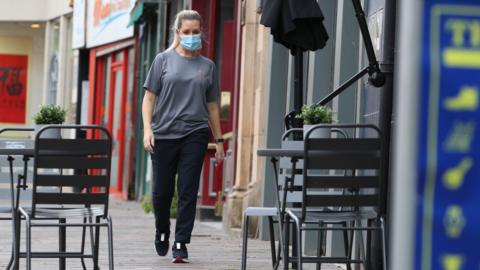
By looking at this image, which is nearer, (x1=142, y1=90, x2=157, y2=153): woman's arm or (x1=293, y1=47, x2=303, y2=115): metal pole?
(x1=293, y1=47, x2=303, y2=115): metal pole

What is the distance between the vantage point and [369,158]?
6.02 metres

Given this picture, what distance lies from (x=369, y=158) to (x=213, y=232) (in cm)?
734

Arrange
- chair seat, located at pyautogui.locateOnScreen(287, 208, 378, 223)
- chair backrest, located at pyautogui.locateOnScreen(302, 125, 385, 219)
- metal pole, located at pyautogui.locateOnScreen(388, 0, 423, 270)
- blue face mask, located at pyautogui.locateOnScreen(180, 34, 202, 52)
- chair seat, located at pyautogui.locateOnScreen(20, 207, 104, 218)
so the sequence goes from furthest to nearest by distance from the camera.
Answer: blue face mask, located at pyautogui.locateOnScreen(180, 34, 202, 52), chair seat, located at pyautogui.locateOnScreen(20, 207, 104, 218), chair seat, located at pyautogui.locateOnScreen(287, 208, 378, 223), chair backrest, located at pyautogui.locateOnScreen(302, 125, 385, 219), metal pole, located at pyautogui.locateOnScreen(388, 0, 423, 270)

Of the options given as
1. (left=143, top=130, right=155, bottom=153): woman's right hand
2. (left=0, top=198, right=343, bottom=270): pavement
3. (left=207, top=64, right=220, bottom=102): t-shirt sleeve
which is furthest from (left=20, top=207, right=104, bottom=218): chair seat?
(left=207, top=64, right=220, bottom=102): t-shirt sleeve

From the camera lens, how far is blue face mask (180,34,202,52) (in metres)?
8.72

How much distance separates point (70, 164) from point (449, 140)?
4.56m

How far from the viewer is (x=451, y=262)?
2049mm

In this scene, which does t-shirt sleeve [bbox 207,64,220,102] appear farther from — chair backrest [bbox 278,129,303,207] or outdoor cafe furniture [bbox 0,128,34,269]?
outdoor cafe furniture [bbox 0,128,34,269]

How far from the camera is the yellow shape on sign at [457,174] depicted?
2020mm

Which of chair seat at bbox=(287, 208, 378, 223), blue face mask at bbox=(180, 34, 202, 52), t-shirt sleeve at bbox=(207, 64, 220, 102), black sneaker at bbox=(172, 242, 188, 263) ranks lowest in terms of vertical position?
black sneaker at bbox=(172, 242, 188, 263)

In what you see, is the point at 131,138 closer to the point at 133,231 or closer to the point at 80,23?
the point at 80,23

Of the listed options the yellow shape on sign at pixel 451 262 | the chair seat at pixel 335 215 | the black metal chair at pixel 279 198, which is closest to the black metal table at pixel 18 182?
the black metal chair at pixel 279 198

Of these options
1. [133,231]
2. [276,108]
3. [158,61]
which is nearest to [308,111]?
[158,61]

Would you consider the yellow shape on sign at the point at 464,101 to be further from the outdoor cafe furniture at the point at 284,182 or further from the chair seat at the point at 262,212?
the chair seat at the point at 262,212
